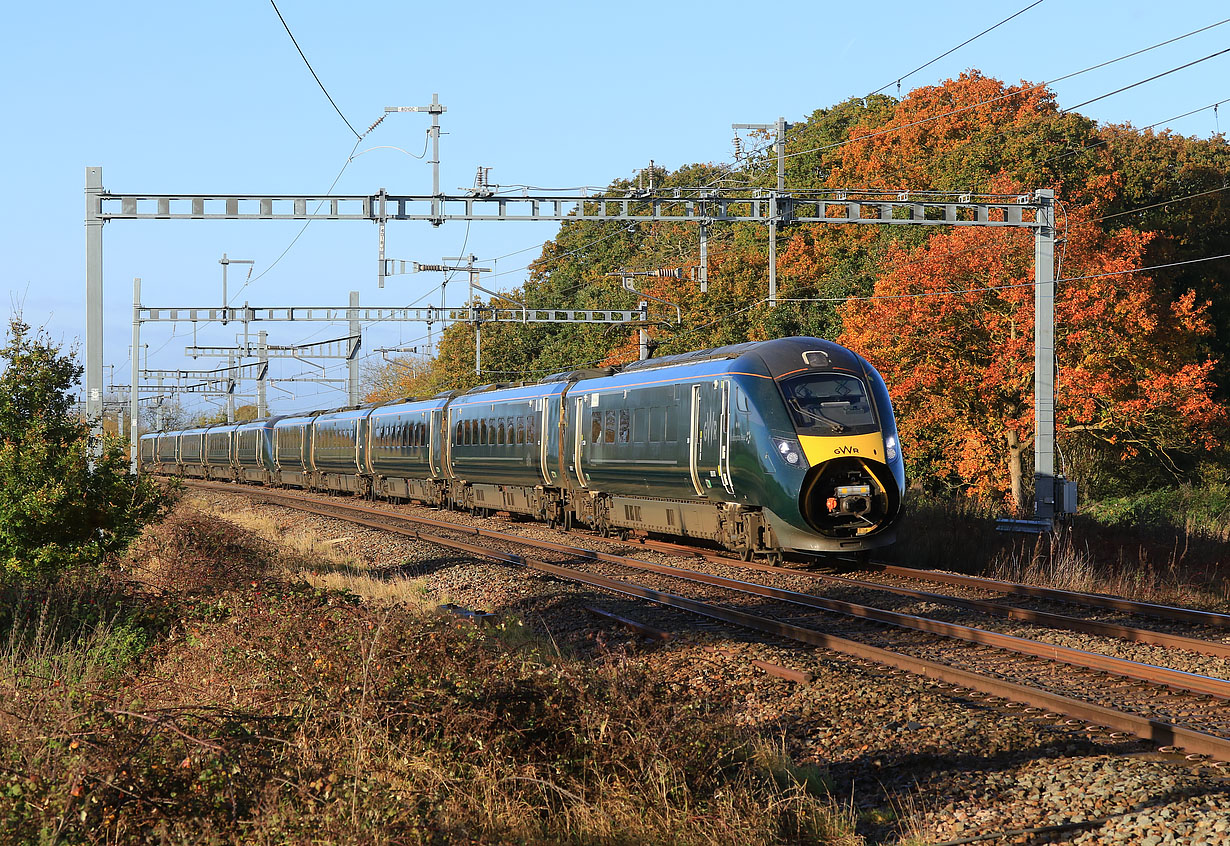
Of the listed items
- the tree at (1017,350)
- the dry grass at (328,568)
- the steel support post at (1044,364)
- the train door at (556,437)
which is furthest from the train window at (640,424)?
the tree at (1017,350)

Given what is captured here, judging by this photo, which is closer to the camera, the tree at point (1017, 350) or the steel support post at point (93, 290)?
the steel support post at point (93, 290)

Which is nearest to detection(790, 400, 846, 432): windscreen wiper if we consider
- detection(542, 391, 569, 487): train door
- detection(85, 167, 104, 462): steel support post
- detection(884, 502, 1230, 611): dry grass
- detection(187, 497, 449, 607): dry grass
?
detection(884, 502, 1230, 611): dry grass

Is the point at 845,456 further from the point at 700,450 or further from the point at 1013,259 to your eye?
the point at 1013,259

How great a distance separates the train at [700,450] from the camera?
16.1m

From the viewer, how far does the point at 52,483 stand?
12930mm

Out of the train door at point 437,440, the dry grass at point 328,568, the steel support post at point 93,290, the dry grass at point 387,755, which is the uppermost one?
the steel support post at point 93,290

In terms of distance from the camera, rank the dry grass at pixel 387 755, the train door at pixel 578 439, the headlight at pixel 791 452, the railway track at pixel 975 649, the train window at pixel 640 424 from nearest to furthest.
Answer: the dry grass at pixel 387 755
the railway track at pixel 975 649
the headlight at pixel 791 452
the train window at pixel 640 424
the train door at pixel 578 439

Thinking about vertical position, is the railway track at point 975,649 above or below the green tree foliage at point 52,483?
below

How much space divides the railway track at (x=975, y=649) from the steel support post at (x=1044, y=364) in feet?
19.0

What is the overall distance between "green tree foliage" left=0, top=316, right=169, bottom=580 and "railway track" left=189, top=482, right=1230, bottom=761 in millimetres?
6119

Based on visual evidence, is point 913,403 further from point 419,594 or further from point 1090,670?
point 1090,670

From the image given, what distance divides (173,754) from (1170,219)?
133ft

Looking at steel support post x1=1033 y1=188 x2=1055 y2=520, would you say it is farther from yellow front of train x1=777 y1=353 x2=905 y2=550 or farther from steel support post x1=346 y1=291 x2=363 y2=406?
steel support post x1=346 y1=291 x2=363 y2=406

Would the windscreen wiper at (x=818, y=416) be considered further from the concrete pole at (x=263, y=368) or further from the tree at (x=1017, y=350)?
the concrete pole at (x=263, y=368)
